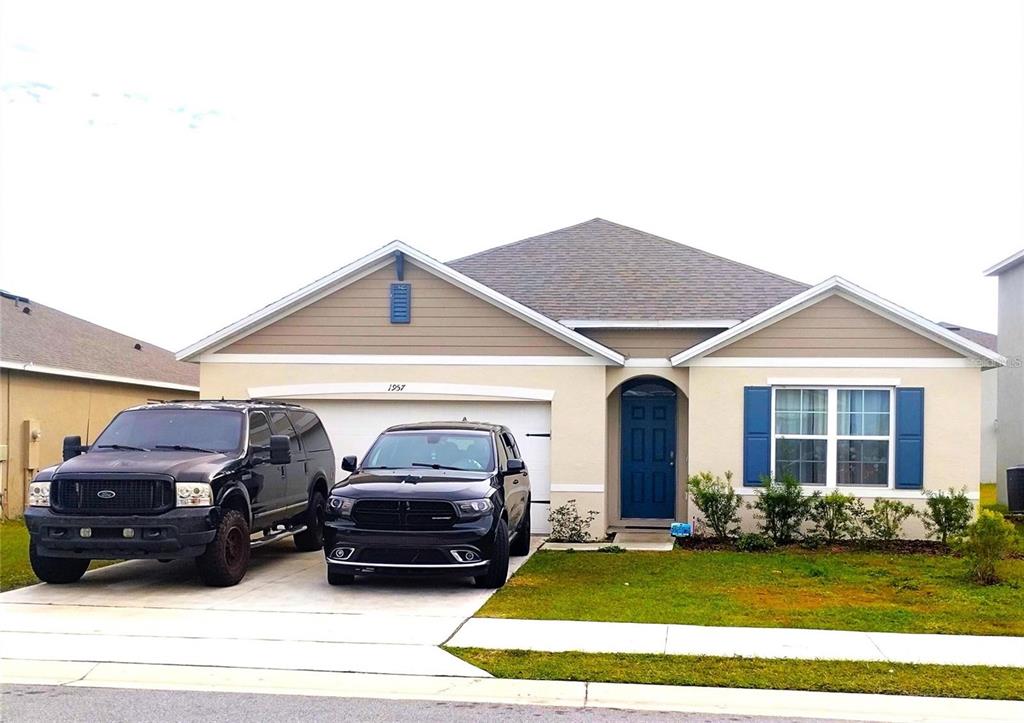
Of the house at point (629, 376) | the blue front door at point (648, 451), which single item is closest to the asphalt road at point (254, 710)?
the house at point (629, 376)

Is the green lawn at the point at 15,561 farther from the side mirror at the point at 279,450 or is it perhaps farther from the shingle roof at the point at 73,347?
the shingle roof at the point at 73,347

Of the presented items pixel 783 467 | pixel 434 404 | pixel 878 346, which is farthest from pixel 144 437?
pixel 878 346

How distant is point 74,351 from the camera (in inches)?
901

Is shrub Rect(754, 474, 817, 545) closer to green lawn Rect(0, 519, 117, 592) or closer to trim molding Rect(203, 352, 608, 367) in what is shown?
trim molding Rect(203, 352, 608, 367)

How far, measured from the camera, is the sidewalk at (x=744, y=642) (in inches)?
324

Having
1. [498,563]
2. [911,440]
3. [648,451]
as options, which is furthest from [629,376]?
[498,563]

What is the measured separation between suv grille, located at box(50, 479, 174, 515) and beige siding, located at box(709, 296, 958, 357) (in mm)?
8751

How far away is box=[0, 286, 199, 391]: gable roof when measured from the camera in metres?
20.5

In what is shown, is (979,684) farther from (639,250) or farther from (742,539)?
(639,250)

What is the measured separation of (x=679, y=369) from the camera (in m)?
16.4

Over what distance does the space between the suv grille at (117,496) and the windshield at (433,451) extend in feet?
8.36

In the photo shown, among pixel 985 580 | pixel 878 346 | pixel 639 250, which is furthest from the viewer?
pixel 639 250

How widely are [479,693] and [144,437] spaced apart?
6.57 m

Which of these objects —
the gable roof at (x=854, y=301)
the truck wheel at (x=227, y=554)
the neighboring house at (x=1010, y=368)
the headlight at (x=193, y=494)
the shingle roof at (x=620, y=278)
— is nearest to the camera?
the headlight at (x=193, y=494)
